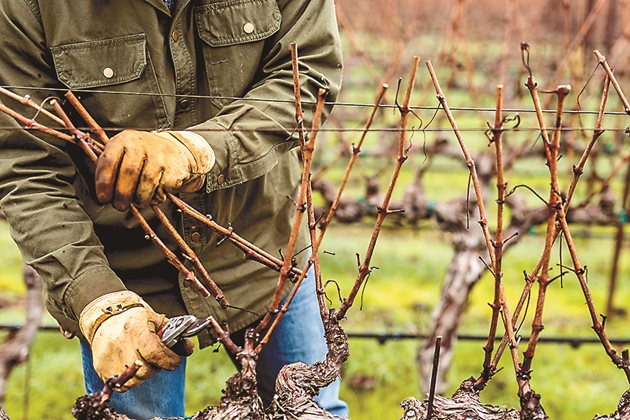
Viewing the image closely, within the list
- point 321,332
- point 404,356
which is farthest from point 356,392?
point 321,332

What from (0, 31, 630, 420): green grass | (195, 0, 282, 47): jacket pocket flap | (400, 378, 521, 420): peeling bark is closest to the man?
(195, 0, 282, 47): jacket pocket flap

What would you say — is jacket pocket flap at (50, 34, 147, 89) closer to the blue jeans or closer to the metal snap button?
the metal snap button

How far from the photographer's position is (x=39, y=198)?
177 cm

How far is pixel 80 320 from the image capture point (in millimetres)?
1701

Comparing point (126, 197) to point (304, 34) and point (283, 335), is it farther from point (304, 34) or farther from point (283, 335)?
point (283, 335)

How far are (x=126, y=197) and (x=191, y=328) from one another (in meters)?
0.28

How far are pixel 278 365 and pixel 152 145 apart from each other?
863mm

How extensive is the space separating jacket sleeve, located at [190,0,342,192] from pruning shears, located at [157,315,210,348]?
0.29 m

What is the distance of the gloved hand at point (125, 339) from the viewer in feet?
5.19

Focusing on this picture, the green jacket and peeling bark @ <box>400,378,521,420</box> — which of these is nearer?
peeling bark @ <box>400,378,521,420</box>

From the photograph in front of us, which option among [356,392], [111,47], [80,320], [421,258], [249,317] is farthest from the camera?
[421,258]

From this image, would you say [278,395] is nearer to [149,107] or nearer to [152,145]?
[152,145]

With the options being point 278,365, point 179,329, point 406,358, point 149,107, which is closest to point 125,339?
point 179,329

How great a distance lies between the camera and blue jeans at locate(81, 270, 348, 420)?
6.48 ft
